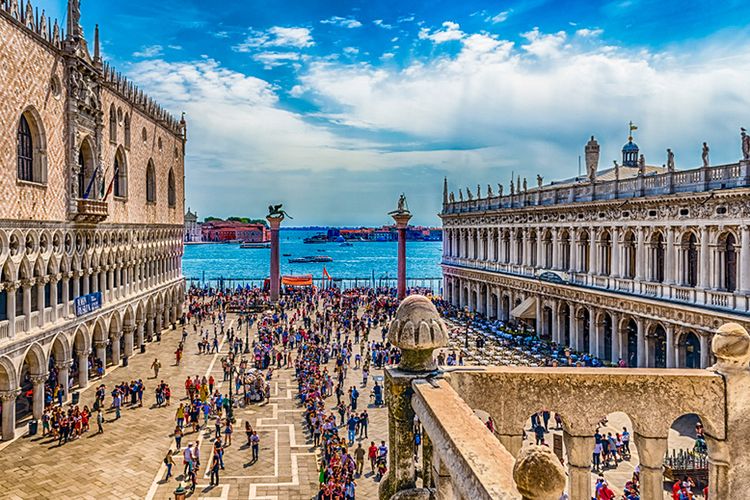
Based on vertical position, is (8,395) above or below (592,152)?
below

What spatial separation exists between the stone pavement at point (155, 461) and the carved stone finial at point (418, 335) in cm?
1219

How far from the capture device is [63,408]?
78.5 ft

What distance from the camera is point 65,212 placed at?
988 inches

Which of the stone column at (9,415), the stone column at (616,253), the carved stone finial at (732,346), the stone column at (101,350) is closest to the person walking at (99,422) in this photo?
the stone column at (9,415)

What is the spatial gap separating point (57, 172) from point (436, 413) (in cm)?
2371

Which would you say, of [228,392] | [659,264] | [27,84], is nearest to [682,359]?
[659,264]

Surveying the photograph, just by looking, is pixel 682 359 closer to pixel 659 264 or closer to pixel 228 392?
pixel 659 264

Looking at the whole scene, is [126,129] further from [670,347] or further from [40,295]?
[670,347]

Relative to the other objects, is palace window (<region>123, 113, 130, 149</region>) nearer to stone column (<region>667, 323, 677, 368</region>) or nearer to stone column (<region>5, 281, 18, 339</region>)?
stone column (<region>5, 281, 18, 339</region>)

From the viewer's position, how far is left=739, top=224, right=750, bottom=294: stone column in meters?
22.4

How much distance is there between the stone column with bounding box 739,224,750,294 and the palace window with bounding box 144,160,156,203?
31421mm

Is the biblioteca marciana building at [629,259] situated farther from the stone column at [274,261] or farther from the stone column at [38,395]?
the stone column at [38,395]

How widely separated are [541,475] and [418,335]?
92.5 inches

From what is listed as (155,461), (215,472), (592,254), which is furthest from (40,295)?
(592,254)
